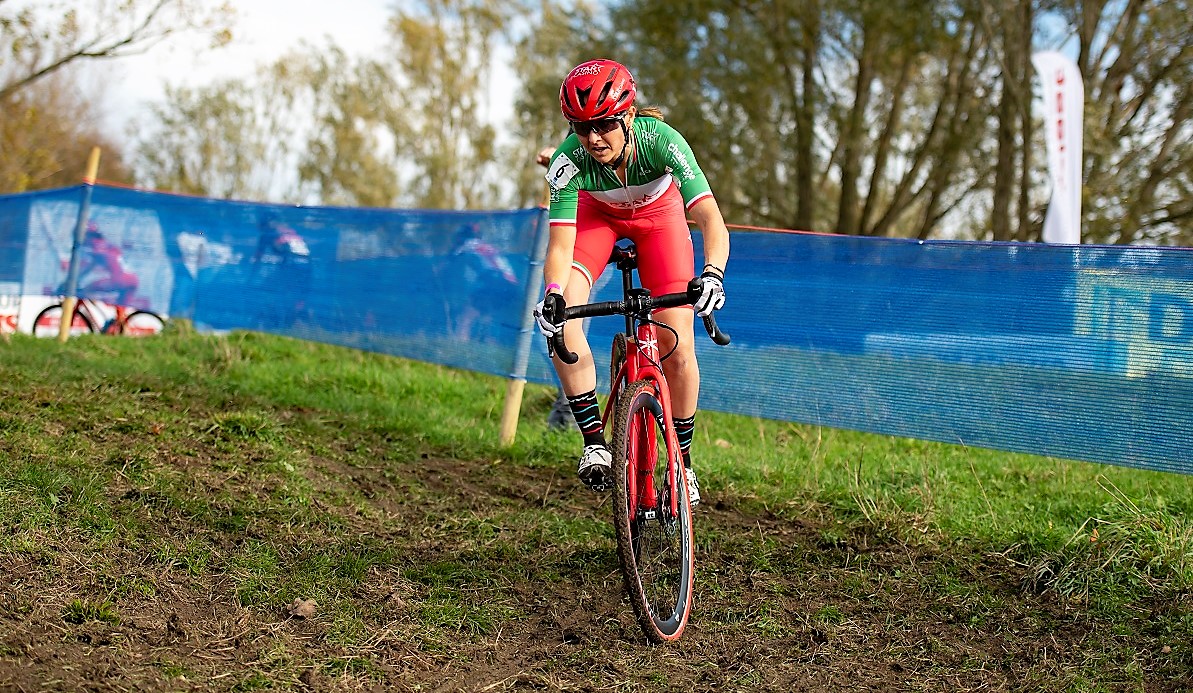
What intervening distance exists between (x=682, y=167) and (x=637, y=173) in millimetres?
217

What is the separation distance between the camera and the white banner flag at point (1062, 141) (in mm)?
9484

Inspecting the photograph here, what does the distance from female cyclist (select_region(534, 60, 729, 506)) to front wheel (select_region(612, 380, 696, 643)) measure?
0.23m

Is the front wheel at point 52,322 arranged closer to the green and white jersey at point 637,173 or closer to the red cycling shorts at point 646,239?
the red cycling shorts at point 646,239

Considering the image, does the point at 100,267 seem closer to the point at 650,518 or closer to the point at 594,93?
the point at 594,93

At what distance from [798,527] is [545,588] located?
61.3 inches

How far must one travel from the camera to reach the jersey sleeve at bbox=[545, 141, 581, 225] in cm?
452

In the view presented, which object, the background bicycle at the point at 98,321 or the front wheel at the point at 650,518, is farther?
the background bicycle at the point at 98,321

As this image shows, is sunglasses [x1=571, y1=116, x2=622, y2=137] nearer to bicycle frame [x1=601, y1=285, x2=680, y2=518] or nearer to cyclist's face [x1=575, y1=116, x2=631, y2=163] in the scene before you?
cyclist's face [x1=575, y1=116, x2=631, y2=163]

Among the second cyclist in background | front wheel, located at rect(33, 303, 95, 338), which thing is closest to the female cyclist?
the second cyclist in background

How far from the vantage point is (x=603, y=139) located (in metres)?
4.31

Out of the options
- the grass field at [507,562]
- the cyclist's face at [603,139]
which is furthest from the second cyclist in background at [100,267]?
the cyclist's face at [603,139]

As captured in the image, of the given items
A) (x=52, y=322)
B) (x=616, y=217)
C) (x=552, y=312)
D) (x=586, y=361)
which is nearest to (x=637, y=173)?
(x=616, y=217)

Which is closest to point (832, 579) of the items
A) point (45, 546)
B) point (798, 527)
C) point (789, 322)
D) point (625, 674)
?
point (798, 527)

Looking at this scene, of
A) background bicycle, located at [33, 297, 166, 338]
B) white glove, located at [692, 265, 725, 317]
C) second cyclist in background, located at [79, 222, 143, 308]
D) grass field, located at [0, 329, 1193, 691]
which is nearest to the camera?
grass field, located at [0, 329, 1193, 691]
